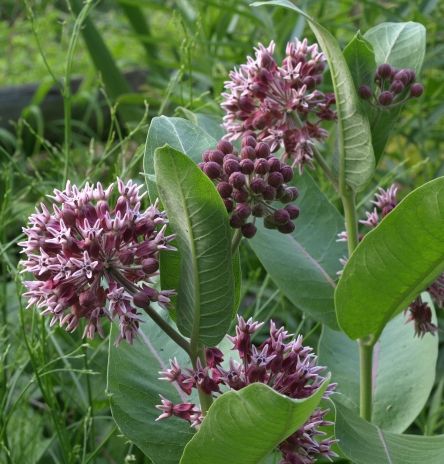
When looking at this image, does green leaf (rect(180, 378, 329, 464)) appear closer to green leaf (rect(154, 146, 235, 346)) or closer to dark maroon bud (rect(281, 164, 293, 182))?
green leaf (rect(154, 146, 235, 346))

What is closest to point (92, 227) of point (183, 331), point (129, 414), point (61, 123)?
point (183, 331)

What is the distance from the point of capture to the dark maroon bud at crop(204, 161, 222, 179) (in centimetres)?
86

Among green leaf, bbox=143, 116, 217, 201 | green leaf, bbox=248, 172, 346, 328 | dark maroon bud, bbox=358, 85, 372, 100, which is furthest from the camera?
green leaf, bbox=248, 172, 346, 328

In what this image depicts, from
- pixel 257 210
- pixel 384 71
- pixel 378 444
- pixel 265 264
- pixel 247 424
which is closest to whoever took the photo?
pixel 247 424

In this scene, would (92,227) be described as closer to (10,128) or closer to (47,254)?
(47,254)

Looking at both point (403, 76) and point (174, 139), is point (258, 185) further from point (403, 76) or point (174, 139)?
point (403, 76)

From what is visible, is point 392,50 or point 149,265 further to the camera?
point 392,50

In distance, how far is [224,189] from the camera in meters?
0.85

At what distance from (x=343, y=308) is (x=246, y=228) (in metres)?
0.21

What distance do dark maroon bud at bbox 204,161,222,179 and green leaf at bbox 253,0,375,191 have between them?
0.21 metres

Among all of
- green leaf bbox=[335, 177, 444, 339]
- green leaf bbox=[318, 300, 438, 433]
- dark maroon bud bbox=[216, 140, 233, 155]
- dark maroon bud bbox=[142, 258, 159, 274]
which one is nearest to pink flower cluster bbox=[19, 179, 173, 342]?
dark maroon bud bbox=[142, 258, 159, 274]

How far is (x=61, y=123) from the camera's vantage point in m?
3.00

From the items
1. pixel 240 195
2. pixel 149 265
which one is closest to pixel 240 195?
pixel 240 195

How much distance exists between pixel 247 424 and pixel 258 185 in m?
0.23
